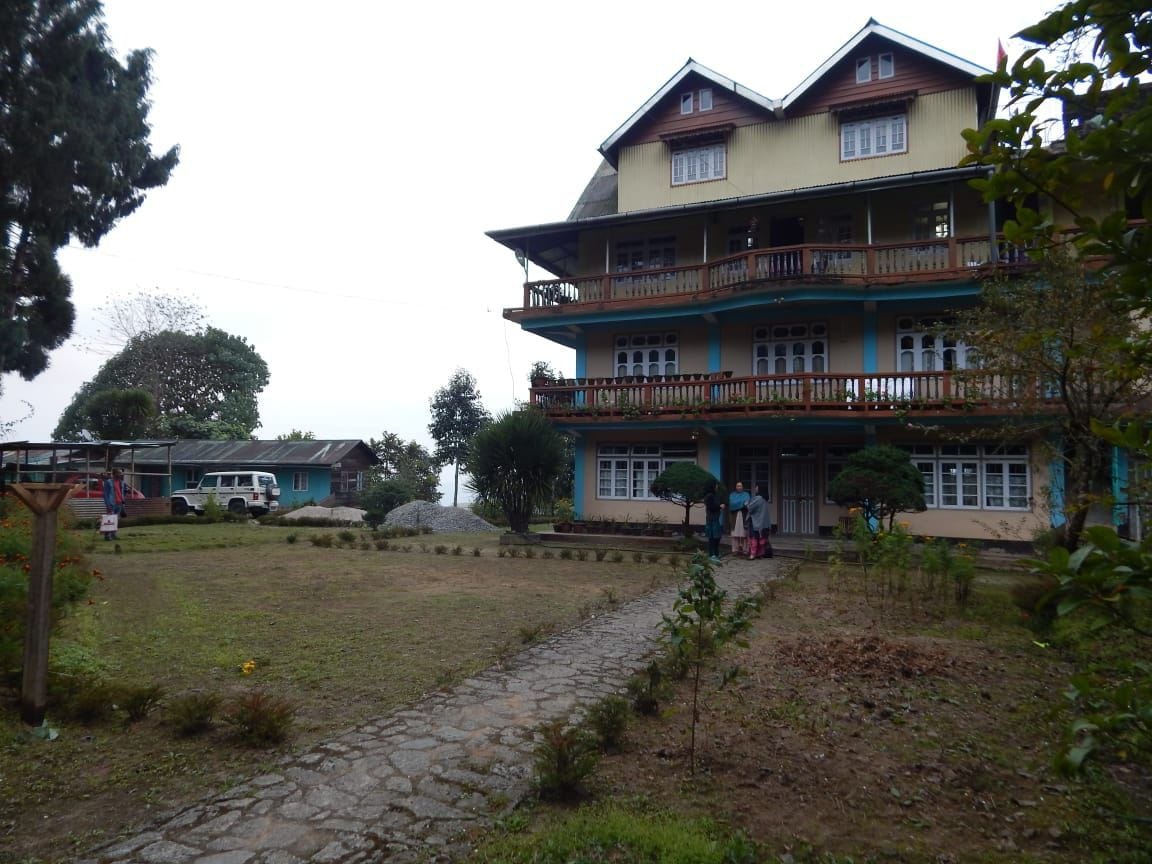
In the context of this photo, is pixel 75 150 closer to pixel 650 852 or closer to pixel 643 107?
pixel 643 107

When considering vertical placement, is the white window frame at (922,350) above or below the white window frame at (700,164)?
below

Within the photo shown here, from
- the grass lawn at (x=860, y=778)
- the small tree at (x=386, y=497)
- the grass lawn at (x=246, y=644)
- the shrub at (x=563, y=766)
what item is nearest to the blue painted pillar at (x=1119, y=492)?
the grass lawn at (x=860, y=778)

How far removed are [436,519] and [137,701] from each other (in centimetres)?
2184

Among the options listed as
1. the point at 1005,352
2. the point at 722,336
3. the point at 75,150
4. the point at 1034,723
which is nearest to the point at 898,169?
the point at 722,336

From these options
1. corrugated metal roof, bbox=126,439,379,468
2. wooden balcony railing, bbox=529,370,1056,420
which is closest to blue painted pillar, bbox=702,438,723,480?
wooden balcony railing, bbox=529,370,1056,420

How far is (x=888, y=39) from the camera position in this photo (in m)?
20.0

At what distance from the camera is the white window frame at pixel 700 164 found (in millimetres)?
22141

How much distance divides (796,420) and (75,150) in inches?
817

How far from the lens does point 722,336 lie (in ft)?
70.4

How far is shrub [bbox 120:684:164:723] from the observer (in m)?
5.23

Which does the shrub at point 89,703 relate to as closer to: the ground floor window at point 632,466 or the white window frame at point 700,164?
the ground floor window at point 632,466

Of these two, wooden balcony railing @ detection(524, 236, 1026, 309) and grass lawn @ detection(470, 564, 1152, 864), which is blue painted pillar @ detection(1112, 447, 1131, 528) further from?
wooden balcony railing @ detection(524, 236, 1026, 309)

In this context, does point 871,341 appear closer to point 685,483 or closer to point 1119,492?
point 685,483

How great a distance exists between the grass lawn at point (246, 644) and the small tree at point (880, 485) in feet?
12.3
